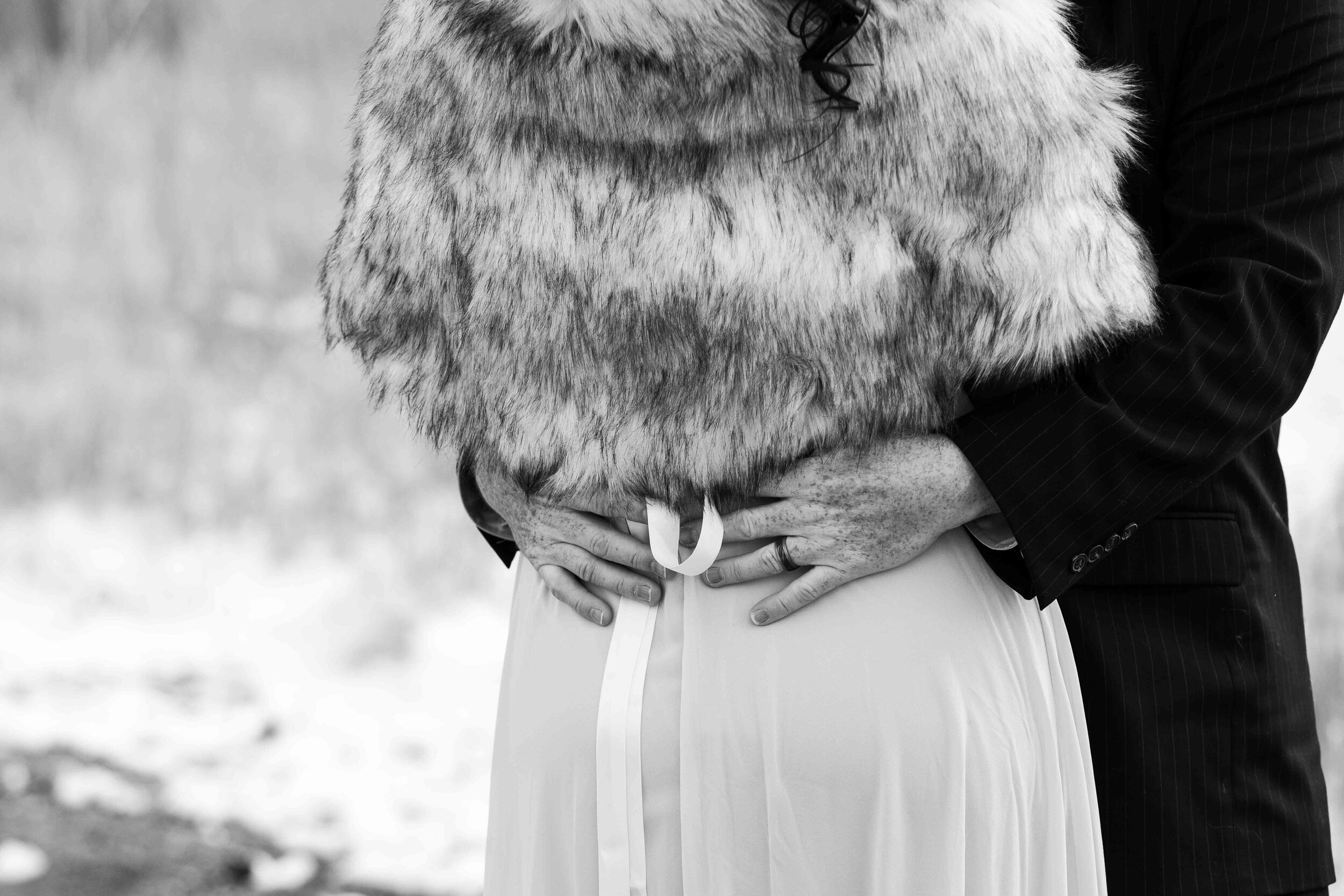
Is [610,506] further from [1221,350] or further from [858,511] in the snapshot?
[1221,350]

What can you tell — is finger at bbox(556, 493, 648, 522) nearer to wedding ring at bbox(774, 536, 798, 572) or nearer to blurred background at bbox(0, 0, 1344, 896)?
wedding ring at bbox(774, 536, 798, 572)

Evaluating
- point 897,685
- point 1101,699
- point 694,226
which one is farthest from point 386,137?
point 1101,699

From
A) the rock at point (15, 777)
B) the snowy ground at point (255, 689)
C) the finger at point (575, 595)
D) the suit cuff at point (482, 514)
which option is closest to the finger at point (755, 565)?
the finger at point (575, 595)

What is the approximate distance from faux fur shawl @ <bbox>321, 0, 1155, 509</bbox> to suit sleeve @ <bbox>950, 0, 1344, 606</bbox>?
4cm

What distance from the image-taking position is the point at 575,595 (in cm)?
107

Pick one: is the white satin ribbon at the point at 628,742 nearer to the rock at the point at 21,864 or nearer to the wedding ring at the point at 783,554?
the wedding ring at the point at 783,554

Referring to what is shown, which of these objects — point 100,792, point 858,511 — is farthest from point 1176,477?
point 100,792

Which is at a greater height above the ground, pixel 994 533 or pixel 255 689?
pixel 255 689

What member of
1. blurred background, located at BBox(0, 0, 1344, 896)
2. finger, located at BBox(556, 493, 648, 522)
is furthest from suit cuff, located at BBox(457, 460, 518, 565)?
blurred background, located at BBox(0, 0, 1344, 896)

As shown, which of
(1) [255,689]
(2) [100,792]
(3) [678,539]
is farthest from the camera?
(1) [255,689]

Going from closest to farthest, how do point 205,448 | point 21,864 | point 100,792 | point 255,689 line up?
1. point 21,864
2. point 100,792
3. point 255,689
4. point 205,448

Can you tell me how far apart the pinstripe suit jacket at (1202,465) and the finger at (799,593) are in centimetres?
15

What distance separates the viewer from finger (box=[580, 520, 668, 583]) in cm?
103

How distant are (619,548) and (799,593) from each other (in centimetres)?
17
